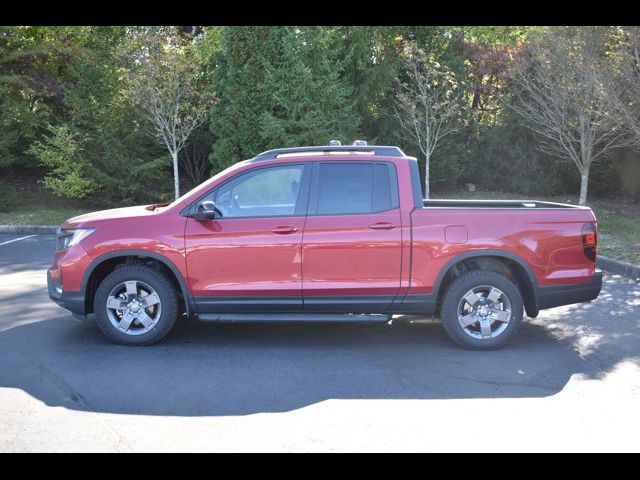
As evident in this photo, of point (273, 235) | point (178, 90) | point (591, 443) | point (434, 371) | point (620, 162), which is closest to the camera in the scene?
point (591, 443)

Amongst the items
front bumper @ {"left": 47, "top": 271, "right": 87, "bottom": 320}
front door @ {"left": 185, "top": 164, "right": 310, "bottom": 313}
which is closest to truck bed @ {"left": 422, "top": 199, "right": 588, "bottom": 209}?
front door @ {"left": 185, "top": 164, "right": 310, "bottom": 313}

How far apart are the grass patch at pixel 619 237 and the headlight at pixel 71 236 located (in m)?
7.77

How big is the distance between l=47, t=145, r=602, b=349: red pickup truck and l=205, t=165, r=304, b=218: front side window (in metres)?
0.01

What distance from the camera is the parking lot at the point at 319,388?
4.29 m

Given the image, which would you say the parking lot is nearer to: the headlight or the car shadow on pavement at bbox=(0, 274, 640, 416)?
the car shadow on pavement at bbox=(0, 274, 640, 416)

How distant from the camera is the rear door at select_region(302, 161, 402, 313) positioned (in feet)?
20.4

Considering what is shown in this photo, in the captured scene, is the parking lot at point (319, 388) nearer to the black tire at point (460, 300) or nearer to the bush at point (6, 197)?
the black tire at point (460, 300)

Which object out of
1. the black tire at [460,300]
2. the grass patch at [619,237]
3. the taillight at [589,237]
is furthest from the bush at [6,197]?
the taillight at [589,237]

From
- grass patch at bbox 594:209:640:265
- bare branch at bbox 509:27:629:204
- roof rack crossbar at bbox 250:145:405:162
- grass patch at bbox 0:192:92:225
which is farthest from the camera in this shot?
grass patch at bbox 0:192:92:225

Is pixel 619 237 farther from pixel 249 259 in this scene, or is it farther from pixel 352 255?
pixel 249 259
